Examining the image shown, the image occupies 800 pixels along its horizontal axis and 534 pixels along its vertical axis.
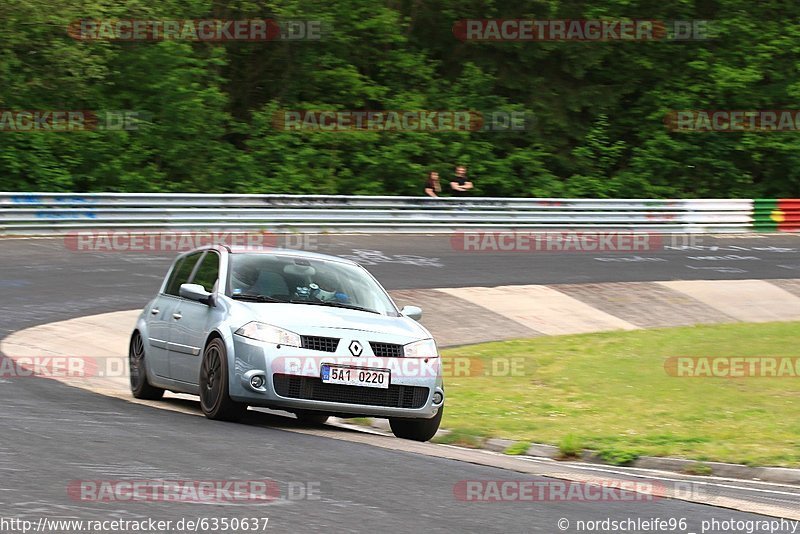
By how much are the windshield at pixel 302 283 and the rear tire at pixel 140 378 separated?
1485 mm

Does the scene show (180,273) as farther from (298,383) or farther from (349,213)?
(349,213)

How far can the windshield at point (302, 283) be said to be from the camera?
1058 centimetres

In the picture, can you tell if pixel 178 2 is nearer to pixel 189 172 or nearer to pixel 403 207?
pixel 189 172

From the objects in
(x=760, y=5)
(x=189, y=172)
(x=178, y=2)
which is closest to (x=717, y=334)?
(x=189, y=172)

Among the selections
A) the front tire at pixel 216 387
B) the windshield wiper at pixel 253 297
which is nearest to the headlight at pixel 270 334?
the front tire at pixel 216 387

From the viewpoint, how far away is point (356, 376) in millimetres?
9812

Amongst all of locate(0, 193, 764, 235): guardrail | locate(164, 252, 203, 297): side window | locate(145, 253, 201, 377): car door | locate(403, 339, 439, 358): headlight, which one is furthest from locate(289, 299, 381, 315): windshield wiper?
locate(0, 193, 764, 235): guardrail

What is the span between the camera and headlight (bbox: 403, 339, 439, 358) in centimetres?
1016

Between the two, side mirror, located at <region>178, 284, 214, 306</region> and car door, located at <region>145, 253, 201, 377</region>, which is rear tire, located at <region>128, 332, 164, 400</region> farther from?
side mirror, located at <region>178, 284, 214, 306</region>

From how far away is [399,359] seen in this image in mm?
10070

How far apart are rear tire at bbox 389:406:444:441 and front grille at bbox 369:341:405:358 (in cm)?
71

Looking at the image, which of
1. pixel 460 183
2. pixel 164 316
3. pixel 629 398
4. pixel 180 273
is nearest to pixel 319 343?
pixel 164 316

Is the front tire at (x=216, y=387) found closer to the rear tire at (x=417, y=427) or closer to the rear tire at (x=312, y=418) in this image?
the rear tire at (x=312, y=418)

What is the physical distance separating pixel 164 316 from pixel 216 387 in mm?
1773
